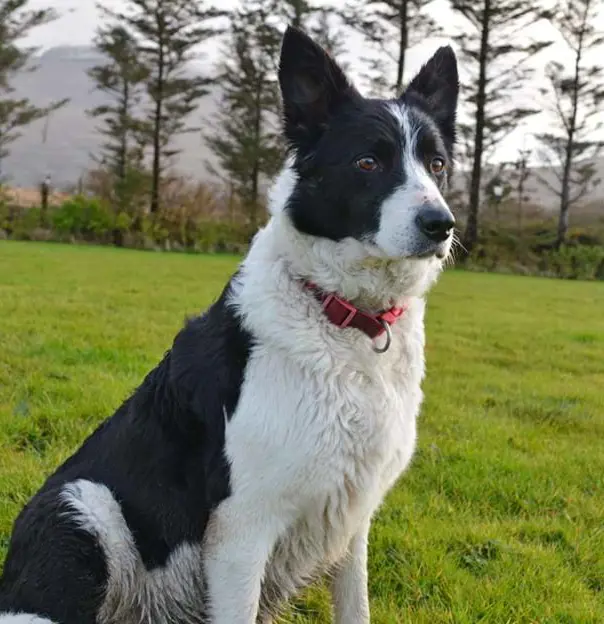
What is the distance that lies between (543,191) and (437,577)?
1248 inches

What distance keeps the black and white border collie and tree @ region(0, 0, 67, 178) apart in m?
33.8

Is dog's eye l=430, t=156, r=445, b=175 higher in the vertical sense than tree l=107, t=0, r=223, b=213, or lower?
lower

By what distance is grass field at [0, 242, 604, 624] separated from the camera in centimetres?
332

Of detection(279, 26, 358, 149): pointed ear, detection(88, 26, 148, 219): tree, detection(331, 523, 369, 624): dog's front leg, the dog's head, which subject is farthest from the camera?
detection(88, 26, 148, 219): tree

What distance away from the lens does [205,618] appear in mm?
2654

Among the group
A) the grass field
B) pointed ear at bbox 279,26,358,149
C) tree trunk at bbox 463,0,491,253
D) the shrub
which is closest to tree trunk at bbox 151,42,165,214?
tree trunk at bbox 463,0,491,253

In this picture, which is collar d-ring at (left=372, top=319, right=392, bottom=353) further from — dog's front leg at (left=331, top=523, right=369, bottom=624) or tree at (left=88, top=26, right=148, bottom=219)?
tree at (left=88, top=26, right=148, bottom=219)

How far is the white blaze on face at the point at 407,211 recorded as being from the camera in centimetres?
251

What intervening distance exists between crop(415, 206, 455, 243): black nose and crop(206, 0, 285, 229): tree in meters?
29.0

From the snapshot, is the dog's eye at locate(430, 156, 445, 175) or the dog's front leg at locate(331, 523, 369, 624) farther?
the dog's front leg at locate(331, 523, 369, 624)

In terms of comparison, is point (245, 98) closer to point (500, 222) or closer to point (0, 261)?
point (500, 222)

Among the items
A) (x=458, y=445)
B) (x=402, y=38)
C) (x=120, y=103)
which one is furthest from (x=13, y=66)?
(x=458, y=445)

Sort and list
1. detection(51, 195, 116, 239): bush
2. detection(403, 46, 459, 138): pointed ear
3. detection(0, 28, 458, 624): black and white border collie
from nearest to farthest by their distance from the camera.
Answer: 1. detection(0, 28, 458, 624): black and white border collie
2. detection(403, 46, 459, 138): pointed ear
3. detection(51, 195, 116, 239): bush

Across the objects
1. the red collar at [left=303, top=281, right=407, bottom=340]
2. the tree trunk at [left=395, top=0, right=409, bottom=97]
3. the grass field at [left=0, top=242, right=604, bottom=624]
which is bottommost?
the grass field at [left=0, top=242, right=604, bottom=624]
